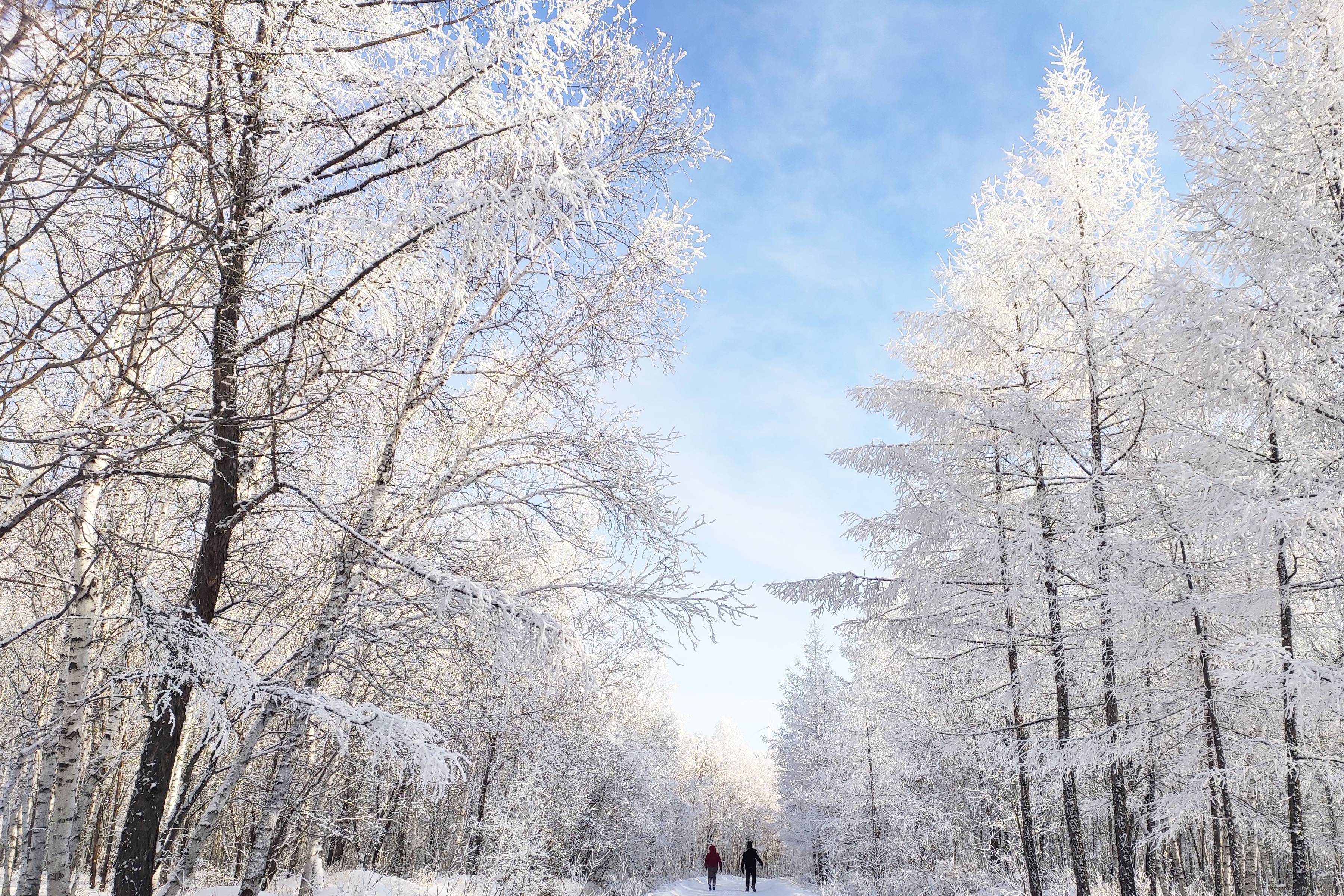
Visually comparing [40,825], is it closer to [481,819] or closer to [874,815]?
[481,819]

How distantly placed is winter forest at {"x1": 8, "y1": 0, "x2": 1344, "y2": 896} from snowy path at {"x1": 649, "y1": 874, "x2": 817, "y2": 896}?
7222 millimetres

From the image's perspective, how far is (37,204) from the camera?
3.02 metres

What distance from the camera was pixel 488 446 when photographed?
6.02 m

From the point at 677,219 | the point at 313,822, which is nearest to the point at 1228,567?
the point at 677,219

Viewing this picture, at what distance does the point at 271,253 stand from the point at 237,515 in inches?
61.8

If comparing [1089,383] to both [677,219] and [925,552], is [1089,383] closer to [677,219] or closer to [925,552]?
[925,552]

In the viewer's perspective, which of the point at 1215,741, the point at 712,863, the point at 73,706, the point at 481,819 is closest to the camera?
the point at 73,706

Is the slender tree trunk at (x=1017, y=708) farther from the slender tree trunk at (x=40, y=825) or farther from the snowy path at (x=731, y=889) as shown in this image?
the snowy path at (x=731, y=889)

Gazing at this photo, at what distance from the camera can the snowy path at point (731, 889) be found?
1848 cm

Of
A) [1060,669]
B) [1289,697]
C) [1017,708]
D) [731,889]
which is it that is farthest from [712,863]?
[1289,697]

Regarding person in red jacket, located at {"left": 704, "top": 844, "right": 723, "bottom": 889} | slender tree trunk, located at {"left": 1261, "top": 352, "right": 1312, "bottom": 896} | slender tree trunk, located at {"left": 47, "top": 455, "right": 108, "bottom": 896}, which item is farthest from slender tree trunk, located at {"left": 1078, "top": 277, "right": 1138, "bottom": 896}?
person in red jacket, located at {"left": 704, "top": 844, "right": 723, "bottom": 889}

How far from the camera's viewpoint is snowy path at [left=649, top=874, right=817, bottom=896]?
1848cm

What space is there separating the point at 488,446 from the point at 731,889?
23.3 meters

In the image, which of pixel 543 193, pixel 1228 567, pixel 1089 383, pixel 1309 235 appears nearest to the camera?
pixel 543 193
